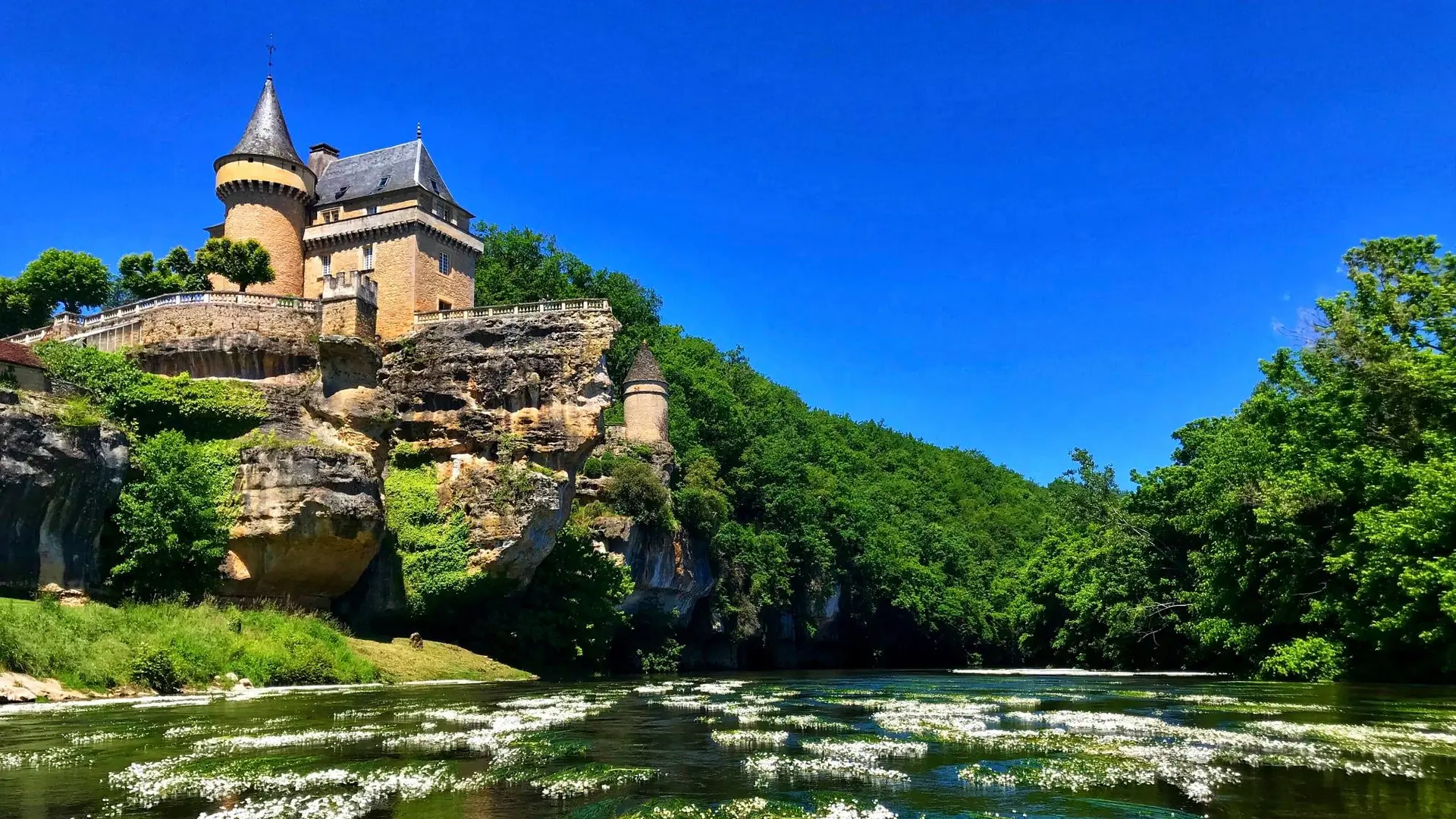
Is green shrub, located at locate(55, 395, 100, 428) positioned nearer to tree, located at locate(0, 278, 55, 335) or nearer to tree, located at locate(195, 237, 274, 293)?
tree, located at locate(195, 237, 274, 293)

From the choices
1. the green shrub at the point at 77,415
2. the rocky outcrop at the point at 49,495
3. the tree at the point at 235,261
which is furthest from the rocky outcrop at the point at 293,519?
the tree at the point at 235,261

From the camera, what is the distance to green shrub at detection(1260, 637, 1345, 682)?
32.0 m

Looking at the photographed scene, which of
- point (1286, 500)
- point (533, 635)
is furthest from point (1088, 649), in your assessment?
point (533, 635)

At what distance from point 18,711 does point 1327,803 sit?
24.9m

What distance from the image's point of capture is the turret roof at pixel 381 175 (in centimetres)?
5475

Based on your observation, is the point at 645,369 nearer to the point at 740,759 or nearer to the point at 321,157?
the point at 321,157

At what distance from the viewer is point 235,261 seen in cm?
5034

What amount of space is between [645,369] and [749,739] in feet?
155

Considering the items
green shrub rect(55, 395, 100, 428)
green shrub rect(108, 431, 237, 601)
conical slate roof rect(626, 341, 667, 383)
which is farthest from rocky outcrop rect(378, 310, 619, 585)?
conical slate roof rect(626, 341, 667, 383)

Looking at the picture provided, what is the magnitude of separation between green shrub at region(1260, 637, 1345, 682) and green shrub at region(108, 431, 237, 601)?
1464 inches

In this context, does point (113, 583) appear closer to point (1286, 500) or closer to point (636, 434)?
point (636, 434)

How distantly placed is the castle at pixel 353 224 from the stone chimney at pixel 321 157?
9.97 feet

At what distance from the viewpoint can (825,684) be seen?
3547 centimetres

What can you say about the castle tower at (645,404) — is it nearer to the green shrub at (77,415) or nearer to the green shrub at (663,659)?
the green shrub at (663,659)
